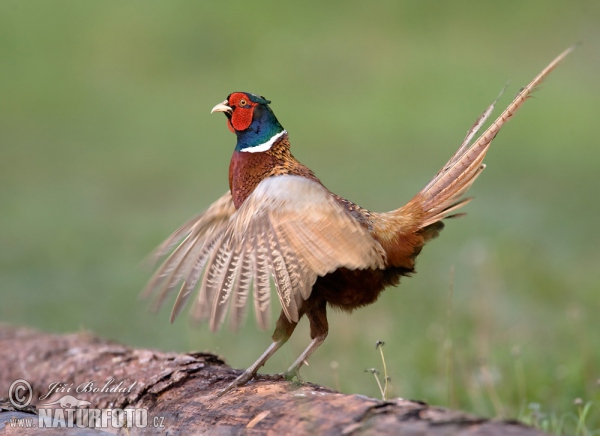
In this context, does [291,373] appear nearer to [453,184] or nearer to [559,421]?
[453,184]

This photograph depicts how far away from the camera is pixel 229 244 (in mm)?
3463

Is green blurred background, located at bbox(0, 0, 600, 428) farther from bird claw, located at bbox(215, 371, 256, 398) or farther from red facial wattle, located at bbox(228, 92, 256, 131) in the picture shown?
red facial wattle, located at bbox(228, 92, 256, 131)

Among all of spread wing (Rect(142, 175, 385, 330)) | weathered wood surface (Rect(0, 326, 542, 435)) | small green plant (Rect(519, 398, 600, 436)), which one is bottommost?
small green plant (Rect(519, 398, 600, 436))

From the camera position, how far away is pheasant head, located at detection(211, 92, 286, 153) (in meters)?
3.97

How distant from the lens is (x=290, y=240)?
3.32m

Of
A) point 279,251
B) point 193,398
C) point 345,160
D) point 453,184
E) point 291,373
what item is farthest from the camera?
point 345,160

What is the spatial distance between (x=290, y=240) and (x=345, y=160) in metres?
8.54

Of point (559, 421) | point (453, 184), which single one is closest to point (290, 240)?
point (453, 184)

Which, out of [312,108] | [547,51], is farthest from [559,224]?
[547,51]

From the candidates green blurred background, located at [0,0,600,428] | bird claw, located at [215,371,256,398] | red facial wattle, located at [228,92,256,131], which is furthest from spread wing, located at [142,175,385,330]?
green blurred background, located at [0,0,600,428]

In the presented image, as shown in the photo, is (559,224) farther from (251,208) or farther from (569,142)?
(251,208)

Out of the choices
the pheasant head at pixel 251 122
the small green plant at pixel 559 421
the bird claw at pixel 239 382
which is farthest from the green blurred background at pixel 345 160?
the pheasant head at pixel 251 122

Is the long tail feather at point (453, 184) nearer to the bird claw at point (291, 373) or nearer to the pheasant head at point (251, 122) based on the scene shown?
the pheasant head at point (251, 122)

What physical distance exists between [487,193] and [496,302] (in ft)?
10.5
